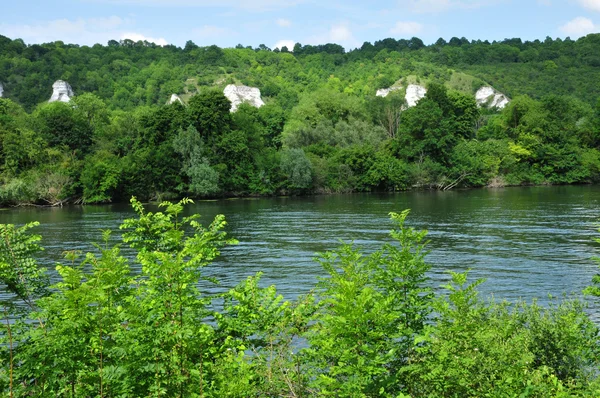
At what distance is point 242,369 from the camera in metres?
7.86

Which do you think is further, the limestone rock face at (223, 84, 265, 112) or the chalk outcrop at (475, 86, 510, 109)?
the limestone rock face at (223, 84, 265, 112)

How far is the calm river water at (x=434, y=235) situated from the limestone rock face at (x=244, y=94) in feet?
301

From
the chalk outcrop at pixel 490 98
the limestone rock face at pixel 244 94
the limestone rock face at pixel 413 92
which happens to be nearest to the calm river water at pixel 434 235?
the limestone rock face at pixel 413 92

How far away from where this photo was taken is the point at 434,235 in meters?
38.2

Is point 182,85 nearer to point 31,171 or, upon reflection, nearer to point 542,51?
point 31,171

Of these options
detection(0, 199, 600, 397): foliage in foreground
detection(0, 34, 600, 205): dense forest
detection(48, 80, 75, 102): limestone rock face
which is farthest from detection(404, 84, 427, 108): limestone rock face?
detection(0, 199, 600, 397): foliage in foreground

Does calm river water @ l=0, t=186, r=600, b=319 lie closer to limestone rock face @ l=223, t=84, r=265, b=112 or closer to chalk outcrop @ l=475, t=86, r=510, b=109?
chalk outcrop @ l=475, t=86, r=510, b=109

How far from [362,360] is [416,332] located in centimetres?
190

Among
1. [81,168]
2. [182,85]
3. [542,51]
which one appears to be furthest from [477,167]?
[542,51]

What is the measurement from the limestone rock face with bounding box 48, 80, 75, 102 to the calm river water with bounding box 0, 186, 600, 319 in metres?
92.8

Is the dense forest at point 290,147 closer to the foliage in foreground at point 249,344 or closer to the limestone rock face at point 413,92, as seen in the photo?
the limestone rock face at point 413,92

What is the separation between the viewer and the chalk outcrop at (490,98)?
150 m

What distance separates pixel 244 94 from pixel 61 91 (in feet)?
159

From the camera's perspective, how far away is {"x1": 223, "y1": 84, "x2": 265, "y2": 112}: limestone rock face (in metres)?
154
